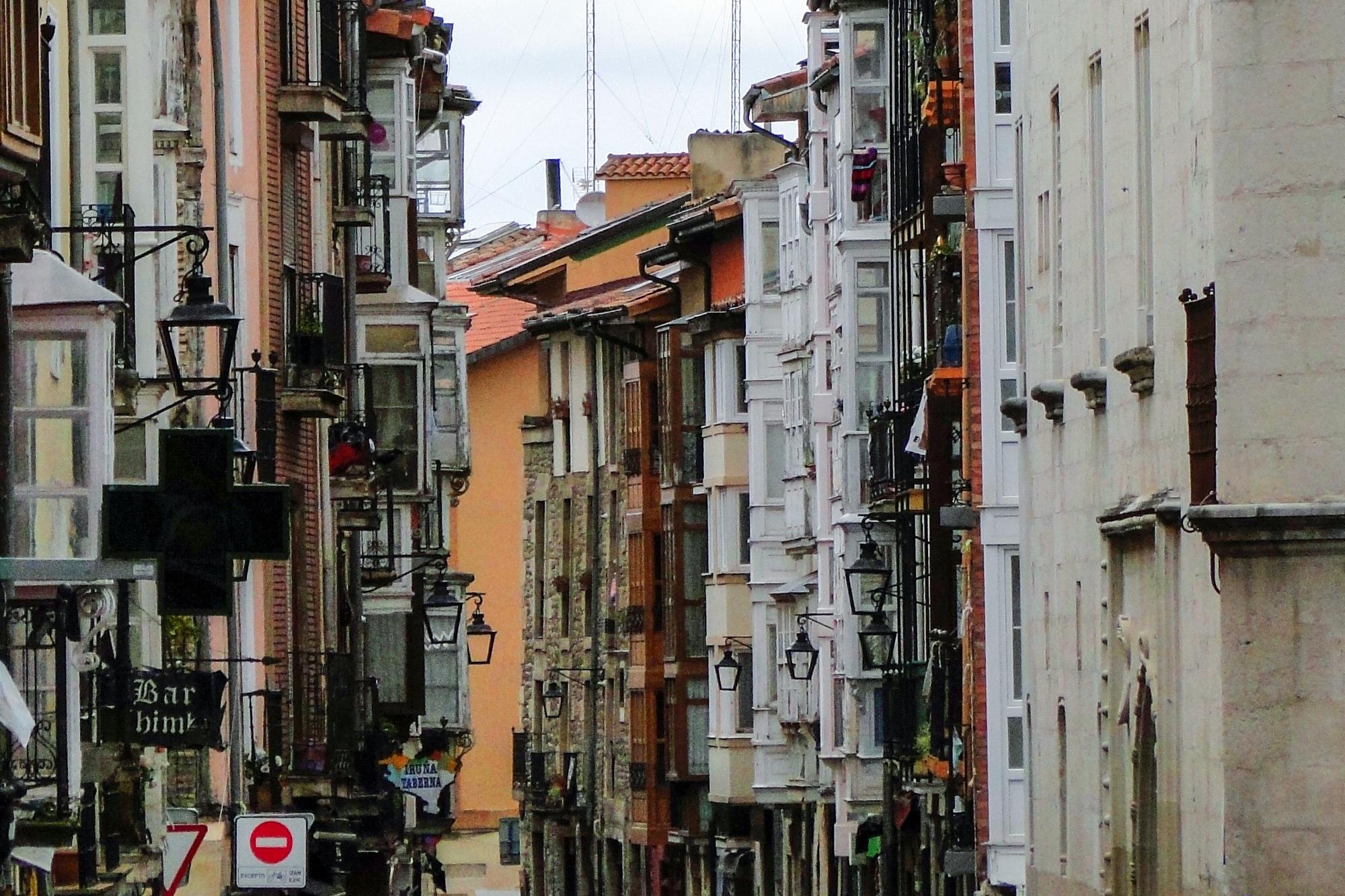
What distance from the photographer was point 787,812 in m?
64.6

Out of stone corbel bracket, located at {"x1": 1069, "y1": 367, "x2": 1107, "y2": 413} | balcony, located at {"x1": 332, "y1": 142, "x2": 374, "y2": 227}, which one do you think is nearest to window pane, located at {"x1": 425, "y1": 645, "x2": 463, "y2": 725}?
balcony, located at {"x1": 332, "y1": 142, "x2": 374, "y2": 227}

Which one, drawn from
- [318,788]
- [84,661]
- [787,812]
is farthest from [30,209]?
[787,812]

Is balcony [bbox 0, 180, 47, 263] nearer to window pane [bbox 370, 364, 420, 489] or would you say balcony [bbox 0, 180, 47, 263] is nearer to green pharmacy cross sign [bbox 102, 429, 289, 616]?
green pharmacy cross sign [bbox 102, 429, 289, 616]

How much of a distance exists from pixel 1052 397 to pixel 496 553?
6101 centimetres

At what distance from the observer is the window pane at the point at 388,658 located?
5631 centimetres

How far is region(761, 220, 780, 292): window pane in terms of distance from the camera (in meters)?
66.0

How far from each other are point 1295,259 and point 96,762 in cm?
1107

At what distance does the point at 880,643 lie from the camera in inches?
1799

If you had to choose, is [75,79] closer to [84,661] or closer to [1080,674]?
[84,661]

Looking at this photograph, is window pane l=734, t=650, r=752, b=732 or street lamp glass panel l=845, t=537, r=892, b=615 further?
window pane l=734, t=650, r=752, b=732

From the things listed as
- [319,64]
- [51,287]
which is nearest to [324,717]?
[319,64]

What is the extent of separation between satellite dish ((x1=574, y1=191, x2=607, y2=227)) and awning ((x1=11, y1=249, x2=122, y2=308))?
65.1 m

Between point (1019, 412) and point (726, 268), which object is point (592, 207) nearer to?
point (726, 268)

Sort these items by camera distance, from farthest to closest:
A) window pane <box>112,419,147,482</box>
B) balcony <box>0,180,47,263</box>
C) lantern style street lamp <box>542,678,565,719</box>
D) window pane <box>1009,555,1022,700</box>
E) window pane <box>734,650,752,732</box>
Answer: lantern style street lamp <box>542,678,565,719</box>, window pane <box>734,650,752,732</box>, window pane <box>1009,555,1022,700</box>, window pane <box>112,419,147,482</box>, balcony <box>0,180,47,263</box>
